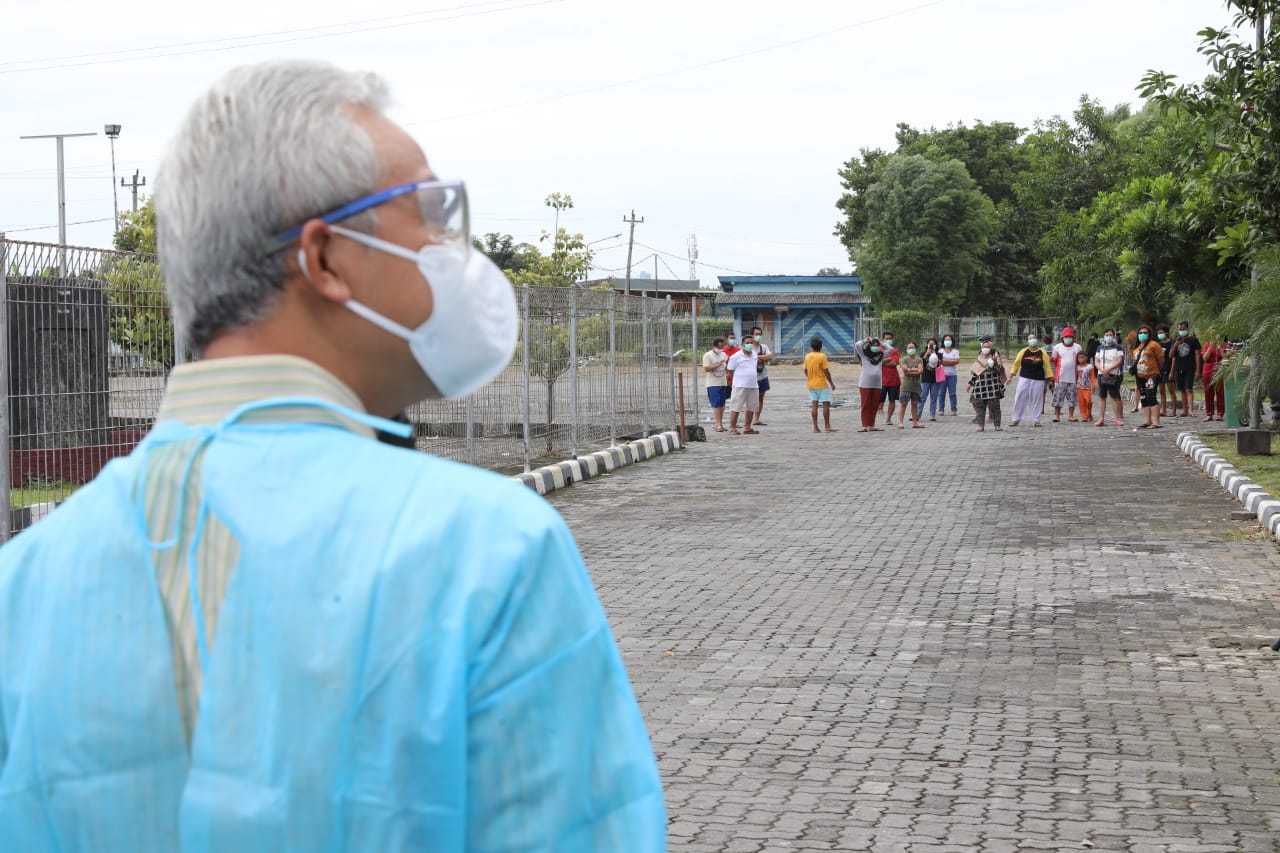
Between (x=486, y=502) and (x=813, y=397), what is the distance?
79.4ft

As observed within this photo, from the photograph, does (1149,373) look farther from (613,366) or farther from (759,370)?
(613,366)

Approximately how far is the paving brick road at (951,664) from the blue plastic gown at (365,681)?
3.59 metres

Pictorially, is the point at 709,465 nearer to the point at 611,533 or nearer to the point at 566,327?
the point at 566,327

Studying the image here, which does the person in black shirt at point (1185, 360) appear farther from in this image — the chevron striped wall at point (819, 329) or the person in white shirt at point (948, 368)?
the chevron striped wall at point (819, 329)

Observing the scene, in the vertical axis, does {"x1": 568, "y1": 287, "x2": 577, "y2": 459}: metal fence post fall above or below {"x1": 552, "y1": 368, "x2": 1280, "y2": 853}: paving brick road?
above

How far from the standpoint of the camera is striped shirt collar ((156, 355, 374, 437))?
1.35 m

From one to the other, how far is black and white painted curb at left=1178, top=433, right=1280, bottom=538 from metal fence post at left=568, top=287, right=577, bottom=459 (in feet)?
24.1

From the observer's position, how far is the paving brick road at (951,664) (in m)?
5.04

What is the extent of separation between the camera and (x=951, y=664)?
7344 millimetres

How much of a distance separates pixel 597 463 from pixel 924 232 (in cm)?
4506

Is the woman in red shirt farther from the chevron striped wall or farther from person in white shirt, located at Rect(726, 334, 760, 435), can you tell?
the chevron striped wall

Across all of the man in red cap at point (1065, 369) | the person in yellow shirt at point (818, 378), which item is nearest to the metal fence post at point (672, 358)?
the person in yellow shirt at point (818, 378)

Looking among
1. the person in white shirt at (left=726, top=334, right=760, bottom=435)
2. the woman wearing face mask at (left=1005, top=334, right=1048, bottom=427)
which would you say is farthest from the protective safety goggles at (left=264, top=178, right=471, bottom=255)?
the woman wearing face mask at (left=1005, top=334, right=1048, bottom=427)

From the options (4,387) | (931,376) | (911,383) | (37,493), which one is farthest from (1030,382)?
(4,387)
